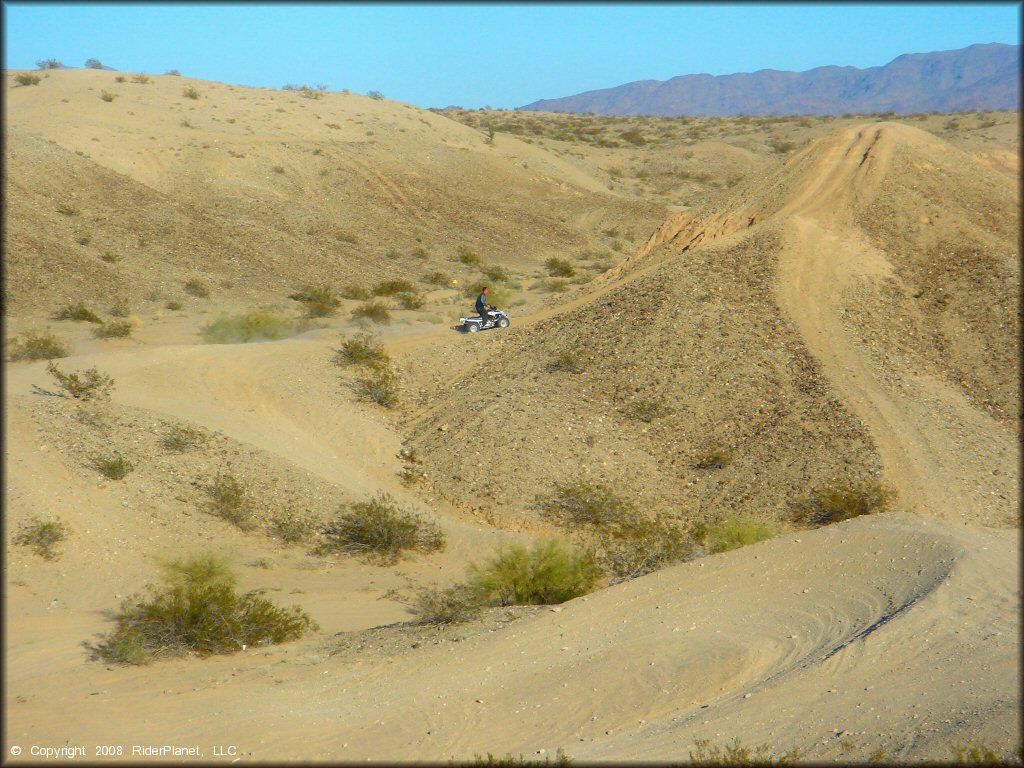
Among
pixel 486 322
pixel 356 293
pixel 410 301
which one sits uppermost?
pixel 356 293

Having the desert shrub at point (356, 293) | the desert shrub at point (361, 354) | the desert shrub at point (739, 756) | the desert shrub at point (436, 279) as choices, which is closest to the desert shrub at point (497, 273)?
the desert shrub at point (436, 279)

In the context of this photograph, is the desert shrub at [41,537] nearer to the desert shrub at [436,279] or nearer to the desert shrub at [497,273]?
the desert shrub at [436,279]

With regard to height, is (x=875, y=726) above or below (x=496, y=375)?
below

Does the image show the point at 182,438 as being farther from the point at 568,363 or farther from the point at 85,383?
the point at 568,363

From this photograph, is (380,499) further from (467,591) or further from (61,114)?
(61,114)

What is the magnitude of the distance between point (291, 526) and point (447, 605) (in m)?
4.14

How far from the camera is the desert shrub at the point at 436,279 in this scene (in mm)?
30141

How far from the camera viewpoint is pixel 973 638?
6863 millimetres

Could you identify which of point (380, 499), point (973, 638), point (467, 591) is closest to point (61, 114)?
point (380, 499)

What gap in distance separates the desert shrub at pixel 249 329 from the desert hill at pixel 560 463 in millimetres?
657

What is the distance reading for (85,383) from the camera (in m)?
15.0

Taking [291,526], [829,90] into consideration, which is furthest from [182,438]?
[829,90]

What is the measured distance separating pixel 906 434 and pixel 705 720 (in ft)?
28.5

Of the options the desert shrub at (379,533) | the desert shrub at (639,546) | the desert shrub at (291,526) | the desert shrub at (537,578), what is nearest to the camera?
the desert shrub at (537,578)
